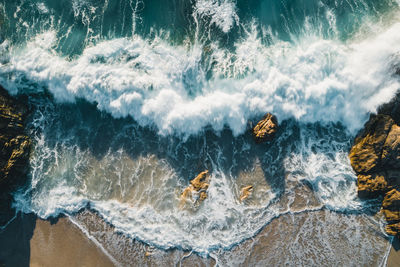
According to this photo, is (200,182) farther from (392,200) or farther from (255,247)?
(392,200)

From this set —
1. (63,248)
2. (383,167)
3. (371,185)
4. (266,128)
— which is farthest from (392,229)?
(63,248)

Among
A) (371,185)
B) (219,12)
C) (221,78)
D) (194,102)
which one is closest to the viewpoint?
(371,185)

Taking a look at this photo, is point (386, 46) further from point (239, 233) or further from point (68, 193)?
point (68, 193)

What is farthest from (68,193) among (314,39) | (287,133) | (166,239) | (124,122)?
(314,39)

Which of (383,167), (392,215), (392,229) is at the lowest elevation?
(392,229)

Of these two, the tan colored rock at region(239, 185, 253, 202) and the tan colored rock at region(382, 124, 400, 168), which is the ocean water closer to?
the tan colored rock at region(239, 185, 253, 202)
